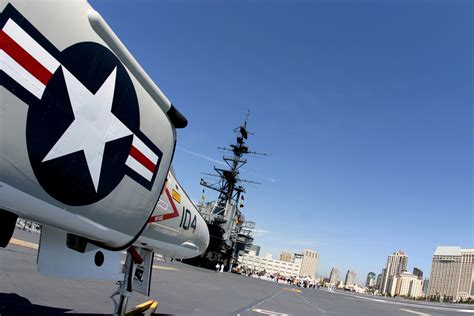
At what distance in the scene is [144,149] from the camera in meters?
4.63

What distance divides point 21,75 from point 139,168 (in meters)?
1.92

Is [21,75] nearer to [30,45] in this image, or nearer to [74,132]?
[30,45]

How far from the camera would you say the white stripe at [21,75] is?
2828 mm

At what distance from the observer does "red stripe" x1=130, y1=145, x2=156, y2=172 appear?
445 centimetres

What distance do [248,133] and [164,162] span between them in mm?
53255

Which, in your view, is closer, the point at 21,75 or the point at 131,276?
the point at 21,75

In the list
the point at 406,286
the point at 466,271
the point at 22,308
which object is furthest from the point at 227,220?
the point at 406,286

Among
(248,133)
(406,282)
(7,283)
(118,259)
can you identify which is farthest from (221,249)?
(406,282)

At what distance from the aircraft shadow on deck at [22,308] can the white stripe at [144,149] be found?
5012mm

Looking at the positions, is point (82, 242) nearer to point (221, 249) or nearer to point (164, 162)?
point (164, 162)

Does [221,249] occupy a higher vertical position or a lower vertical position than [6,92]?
lower

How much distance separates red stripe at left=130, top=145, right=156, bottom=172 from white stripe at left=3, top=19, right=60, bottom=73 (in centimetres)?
142

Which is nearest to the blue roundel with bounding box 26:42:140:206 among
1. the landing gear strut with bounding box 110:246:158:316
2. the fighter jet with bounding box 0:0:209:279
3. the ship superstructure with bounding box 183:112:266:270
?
the fighter jet with bounding box 0:0:209:279

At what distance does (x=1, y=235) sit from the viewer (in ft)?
12.3
